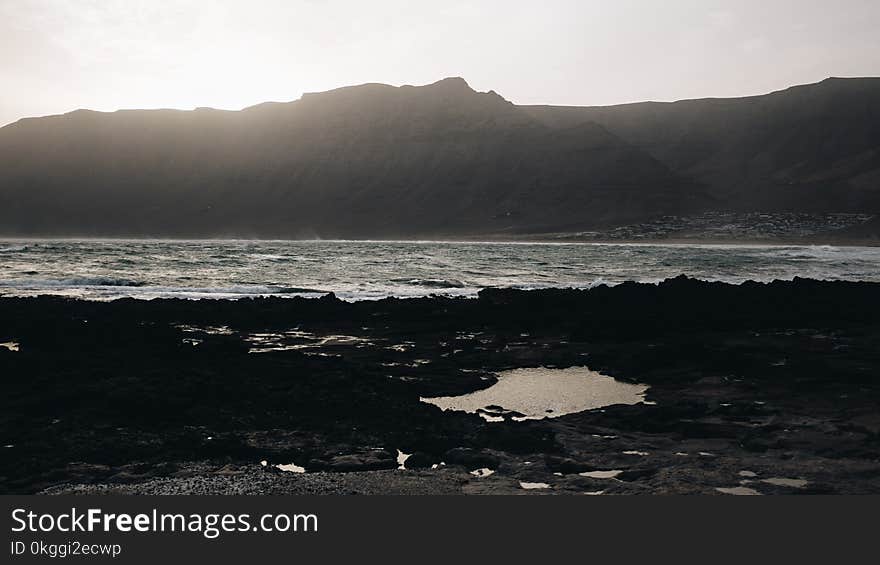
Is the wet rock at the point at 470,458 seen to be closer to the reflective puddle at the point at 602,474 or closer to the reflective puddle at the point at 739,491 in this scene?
the reflective puddle at the point at 602,474

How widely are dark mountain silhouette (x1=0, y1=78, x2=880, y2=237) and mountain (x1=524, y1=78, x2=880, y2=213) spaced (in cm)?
46

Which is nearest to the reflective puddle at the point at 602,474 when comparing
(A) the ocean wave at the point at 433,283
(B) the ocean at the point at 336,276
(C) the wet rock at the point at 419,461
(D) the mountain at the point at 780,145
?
(C) the wet rock at the point at 419,461

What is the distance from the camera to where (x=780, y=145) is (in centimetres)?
16988

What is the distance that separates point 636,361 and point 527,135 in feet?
560

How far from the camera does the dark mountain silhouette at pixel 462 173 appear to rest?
14975 cm

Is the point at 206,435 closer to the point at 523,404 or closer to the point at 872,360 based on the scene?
the point at 523,404

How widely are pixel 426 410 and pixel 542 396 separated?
8.28 feet

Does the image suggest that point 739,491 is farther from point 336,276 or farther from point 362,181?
point 362,181

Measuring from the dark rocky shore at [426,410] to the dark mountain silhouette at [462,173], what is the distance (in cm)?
12397

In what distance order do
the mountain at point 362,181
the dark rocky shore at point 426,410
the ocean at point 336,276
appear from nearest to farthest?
1. the dark rocky shore at point 426,410
2. the ocean at point 336,276
3. the mountain at point 362,181

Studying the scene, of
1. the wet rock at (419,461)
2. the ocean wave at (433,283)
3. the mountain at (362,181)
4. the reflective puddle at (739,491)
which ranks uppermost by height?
the mountain at (362,181)

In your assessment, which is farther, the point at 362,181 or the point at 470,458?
the point at 362,181

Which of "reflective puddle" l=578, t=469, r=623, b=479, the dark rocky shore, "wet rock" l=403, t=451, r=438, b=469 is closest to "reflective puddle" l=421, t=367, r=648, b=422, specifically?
the dark rocky shore

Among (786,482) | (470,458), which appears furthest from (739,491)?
(470,458)
